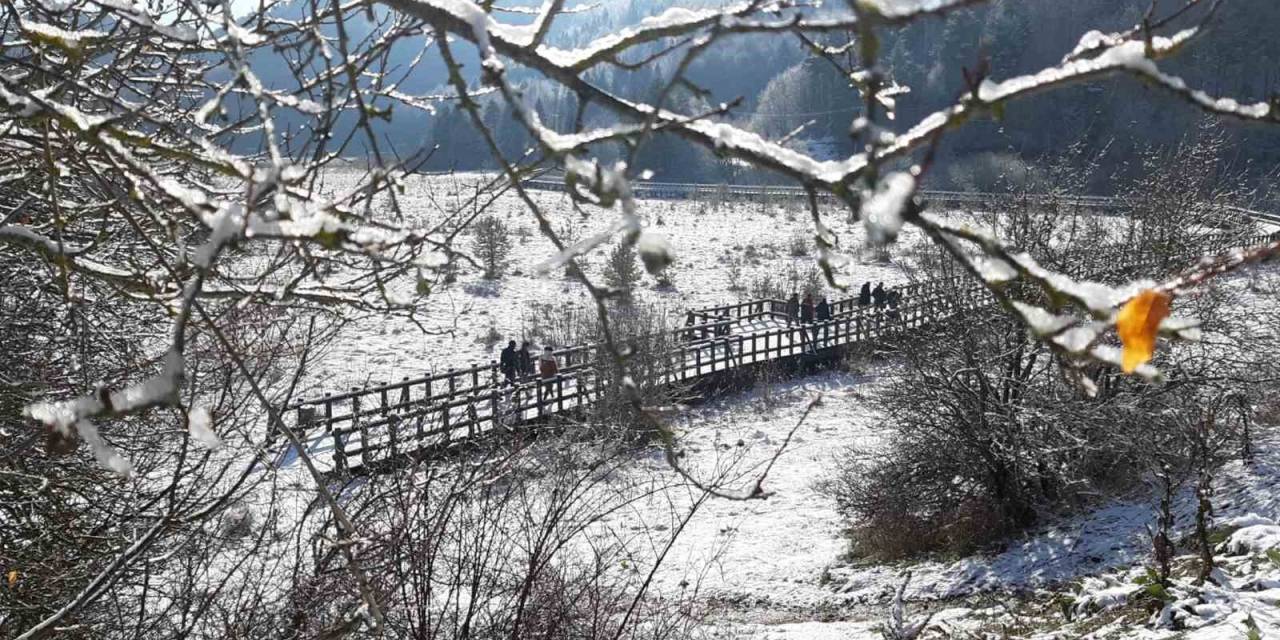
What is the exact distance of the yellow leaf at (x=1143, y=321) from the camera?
108 cm

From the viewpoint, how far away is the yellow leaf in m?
1.08

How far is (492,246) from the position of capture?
26.5 m

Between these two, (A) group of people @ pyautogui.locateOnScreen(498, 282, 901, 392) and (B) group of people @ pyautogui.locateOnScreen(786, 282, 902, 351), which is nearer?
(A) group of people @ pyautogui.locateOnScreen(498, 282, 901, 392)

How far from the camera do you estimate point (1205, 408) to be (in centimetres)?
1009

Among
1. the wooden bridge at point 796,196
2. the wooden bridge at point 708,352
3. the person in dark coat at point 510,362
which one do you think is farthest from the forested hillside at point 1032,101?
the person in dark coat at point 510,362

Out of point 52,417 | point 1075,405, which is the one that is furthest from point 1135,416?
point 52,417

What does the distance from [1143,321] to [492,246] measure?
25.9 metres

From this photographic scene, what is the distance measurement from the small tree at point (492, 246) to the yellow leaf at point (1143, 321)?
959 inches

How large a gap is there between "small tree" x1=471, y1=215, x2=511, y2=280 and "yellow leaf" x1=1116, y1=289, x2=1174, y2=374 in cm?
2436

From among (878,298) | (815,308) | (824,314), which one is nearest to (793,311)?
(815,308)

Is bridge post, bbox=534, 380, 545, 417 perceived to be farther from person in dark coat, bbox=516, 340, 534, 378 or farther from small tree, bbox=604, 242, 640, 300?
small tree, bbox=604, 242, 640, 300

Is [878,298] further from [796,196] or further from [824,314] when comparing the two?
[796,196]

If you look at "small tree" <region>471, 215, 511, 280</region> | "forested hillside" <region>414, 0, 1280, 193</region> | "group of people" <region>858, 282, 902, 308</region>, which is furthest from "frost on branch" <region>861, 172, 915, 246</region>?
"forested hillside" <region>414, 0, 1280, 193</region>

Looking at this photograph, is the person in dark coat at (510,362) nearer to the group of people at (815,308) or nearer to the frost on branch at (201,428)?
the group of people at (815,308)
